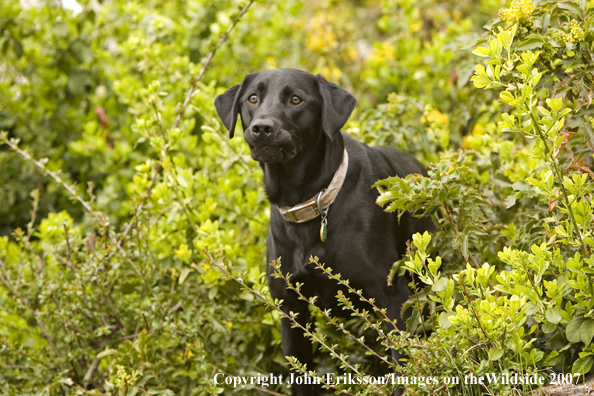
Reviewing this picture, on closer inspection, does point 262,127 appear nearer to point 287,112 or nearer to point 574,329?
point 287,112

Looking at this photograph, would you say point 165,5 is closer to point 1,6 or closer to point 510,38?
point 1,6

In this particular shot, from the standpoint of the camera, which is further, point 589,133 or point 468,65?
point 468,65

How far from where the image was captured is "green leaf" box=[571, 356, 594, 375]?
2.03 m

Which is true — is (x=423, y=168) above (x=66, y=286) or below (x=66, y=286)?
above

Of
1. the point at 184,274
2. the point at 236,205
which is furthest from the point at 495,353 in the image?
the point at 236,205

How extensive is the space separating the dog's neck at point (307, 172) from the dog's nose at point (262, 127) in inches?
9.5

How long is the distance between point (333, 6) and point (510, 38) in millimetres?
5478

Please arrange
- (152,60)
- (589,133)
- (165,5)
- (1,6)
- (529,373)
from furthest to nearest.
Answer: (165,5), (1,6), (152,60), (589,133), (529,373)

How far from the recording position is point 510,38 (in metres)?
2.04

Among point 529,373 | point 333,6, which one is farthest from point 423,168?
point 333,6

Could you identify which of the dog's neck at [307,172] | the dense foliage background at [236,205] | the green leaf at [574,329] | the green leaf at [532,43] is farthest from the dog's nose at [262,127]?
the green leaf at [574,329]

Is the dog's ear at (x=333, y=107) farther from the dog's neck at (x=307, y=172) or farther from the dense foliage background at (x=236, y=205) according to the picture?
the dense foliage background at (x=236, y=205)

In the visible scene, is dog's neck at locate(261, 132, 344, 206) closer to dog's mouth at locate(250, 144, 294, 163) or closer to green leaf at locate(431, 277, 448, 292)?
dog's mouth at locate(250, 144, 294, 163)

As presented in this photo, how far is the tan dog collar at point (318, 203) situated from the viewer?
8.76 ft
